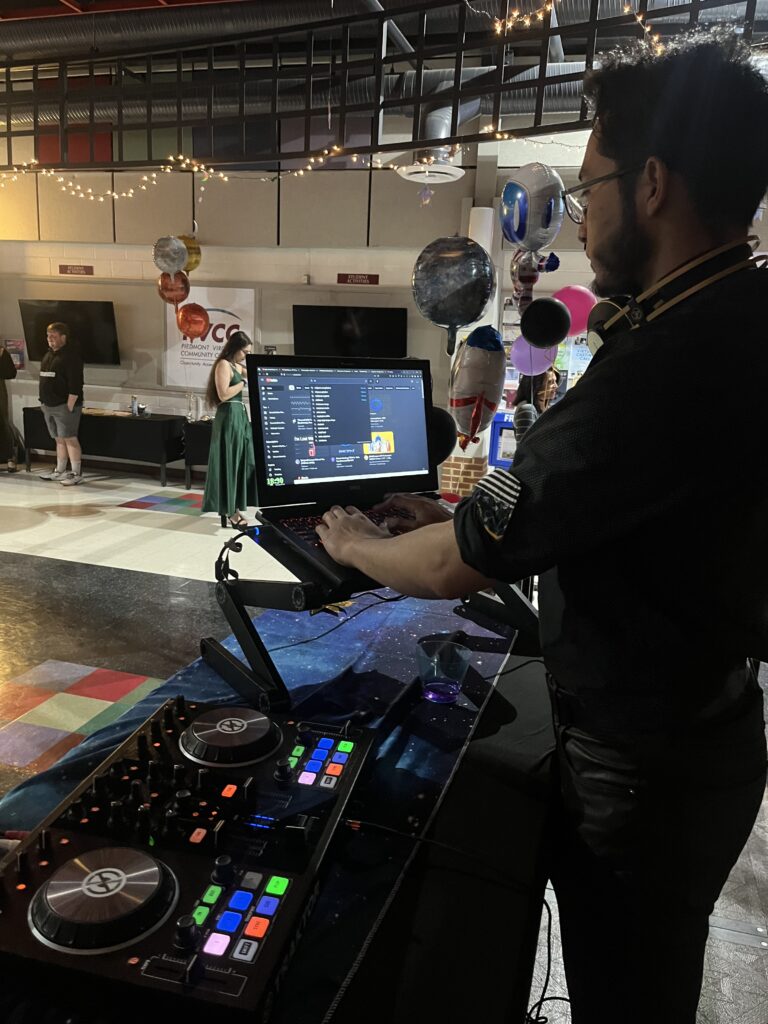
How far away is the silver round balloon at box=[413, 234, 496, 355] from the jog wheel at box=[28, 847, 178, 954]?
2.04m

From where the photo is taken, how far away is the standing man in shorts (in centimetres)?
682

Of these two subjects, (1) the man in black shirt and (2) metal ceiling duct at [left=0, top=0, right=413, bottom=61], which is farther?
(2) metal ceiling duct at [left=0, top=0, right=413, bottom=61]

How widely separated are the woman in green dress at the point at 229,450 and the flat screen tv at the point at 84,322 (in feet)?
9.59

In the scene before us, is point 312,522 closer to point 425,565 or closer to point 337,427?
point 337,427

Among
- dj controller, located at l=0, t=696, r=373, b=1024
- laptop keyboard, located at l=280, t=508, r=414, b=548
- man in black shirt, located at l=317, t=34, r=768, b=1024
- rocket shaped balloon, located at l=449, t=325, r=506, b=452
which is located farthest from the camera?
rocket shaped balloon, located at l=449, t=325, r=506, b=452

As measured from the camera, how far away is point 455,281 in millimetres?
2375

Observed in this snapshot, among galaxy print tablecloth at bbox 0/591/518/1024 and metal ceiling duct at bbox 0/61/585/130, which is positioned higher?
metal ceiling duct at bbox 0/61/585/130

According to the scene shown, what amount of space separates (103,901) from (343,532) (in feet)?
2.16

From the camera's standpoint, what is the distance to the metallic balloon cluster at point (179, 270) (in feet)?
20.8

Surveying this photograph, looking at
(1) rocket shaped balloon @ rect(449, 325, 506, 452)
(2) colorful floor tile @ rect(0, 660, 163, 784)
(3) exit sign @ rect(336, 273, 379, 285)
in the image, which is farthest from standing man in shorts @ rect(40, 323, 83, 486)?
(1) rocket shaped balloon @ rect(449, 325, 506, 452)

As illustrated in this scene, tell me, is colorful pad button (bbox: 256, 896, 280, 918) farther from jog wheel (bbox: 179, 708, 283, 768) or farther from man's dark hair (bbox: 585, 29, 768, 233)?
man's dark hair (bbox: 585, 29, 768, 233)

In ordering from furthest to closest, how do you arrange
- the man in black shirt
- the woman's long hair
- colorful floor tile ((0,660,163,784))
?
the woman's long hair
colorful floor tile ((0,660,163,784))
the man in black shirt

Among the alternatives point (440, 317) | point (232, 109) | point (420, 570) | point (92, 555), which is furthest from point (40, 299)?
point (420, 570)

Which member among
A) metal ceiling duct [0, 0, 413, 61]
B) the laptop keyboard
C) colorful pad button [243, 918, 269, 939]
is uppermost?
metal ceiling duct [0, 0, 413, 61]
